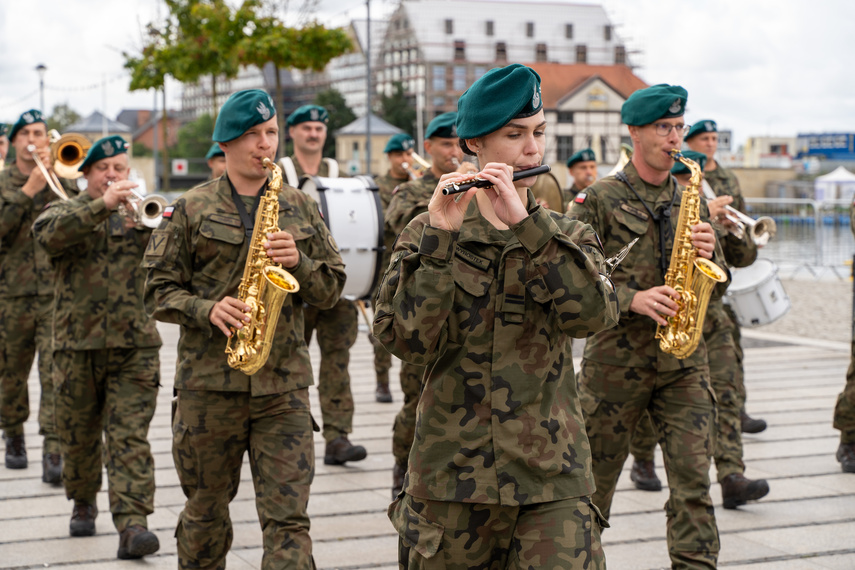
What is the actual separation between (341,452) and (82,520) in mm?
2044

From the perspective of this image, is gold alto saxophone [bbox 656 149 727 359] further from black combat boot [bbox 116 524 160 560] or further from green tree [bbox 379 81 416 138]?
green tree [bbox 379 81 416 138]

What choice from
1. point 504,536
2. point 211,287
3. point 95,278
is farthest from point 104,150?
point 504,536

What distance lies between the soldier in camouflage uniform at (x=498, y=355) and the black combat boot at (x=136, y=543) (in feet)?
8.73

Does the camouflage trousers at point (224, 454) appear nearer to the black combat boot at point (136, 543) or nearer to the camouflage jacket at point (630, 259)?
the black combat boot at point (136, 543)

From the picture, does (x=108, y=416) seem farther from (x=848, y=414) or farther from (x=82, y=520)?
(x=848, y=414)

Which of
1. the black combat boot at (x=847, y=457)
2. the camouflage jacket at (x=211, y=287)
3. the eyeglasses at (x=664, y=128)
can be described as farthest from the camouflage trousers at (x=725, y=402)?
the camouflage jacket at (x=211, y=287)

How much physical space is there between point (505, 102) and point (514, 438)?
3.19 feet

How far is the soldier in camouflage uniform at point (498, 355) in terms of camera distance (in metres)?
3.10

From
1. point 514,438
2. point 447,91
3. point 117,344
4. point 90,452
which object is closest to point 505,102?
point 514,438

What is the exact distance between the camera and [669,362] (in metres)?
4.80

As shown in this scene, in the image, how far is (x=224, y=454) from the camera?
4480mm

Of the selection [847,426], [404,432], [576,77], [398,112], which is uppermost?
[576,77]

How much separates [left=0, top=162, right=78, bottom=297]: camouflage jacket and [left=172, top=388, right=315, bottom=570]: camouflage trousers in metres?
3.40

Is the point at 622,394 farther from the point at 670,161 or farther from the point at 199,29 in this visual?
the point at 199,29
